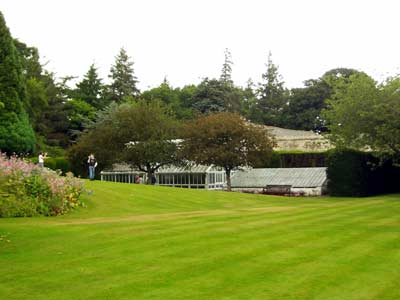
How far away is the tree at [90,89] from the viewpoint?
7825 centimetres

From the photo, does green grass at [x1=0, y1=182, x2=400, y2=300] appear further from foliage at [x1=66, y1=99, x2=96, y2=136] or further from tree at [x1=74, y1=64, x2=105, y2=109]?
tree at [x1=74, y1=64, x2=105, y2=109]

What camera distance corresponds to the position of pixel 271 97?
3521 inches

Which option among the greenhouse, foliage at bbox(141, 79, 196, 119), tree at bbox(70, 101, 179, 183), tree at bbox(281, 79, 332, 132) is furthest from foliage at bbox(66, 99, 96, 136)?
tree at bbox(281, 79, 332, 132)

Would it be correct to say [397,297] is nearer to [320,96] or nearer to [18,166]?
[18,166]


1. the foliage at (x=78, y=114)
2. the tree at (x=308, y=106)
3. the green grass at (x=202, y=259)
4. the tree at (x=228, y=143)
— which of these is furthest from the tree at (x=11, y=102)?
the tree at (x=308, y=106)

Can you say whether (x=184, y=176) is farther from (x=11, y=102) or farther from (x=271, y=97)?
(x=271, y=97)

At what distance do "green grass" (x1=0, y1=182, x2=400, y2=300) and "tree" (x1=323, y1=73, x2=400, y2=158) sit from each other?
877 centimetres

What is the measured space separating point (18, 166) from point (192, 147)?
70.5 ft

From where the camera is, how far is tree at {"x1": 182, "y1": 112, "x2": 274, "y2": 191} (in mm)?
41312

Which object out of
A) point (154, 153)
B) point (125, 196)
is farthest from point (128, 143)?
point (125, 196)

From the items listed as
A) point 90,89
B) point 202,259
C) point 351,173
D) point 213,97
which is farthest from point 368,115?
point 90,89

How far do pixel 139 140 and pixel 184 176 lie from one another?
4.78 m

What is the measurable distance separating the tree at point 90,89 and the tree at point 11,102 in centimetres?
3194

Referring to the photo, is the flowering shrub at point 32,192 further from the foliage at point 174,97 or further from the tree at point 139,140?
the foliage at point 174,97
